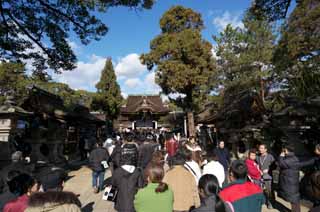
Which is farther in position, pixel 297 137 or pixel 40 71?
pixel 40 71

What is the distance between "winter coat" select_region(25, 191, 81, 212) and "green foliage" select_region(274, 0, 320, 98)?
9.81 m

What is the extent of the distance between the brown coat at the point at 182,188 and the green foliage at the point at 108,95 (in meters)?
27.9

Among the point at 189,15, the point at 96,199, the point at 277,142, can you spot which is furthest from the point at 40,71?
the point at 189,15

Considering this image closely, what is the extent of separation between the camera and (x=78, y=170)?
11766 millimetres

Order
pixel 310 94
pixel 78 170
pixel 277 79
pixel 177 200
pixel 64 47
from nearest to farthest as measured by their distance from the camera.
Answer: pixel 177 200
pixel 310 94
pixel 64 47
pixel 78 170
pixel 277 79

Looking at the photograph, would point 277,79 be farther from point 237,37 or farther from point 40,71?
point 40,71

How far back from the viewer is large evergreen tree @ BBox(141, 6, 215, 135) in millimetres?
20797

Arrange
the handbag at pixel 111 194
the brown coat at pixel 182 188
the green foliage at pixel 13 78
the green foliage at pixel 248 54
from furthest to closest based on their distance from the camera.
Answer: the green foliage at pixel 13 78, the green foliage at pixel 248 54, the handbag at pixel 111 194, the brown coat at pixel 182 188

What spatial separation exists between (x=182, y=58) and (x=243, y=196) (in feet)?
63.1

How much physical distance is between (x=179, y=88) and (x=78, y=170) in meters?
11.6

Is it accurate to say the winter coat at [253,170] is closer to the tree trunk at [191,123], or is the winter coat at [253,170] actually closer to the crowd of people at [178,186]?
the crowd of people at [178,186]

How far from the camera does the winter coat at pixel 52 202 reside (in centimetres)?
222

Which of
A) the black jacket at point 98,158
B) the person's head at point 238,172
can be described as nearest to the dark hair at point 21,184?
the person's head at point 238,172

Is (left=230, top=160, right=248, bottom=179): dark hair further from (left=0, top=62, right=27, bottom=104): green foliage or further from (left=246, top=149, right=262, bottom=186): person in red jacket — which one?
(left=0, top=62, right=27, bottom=104): green foliage
